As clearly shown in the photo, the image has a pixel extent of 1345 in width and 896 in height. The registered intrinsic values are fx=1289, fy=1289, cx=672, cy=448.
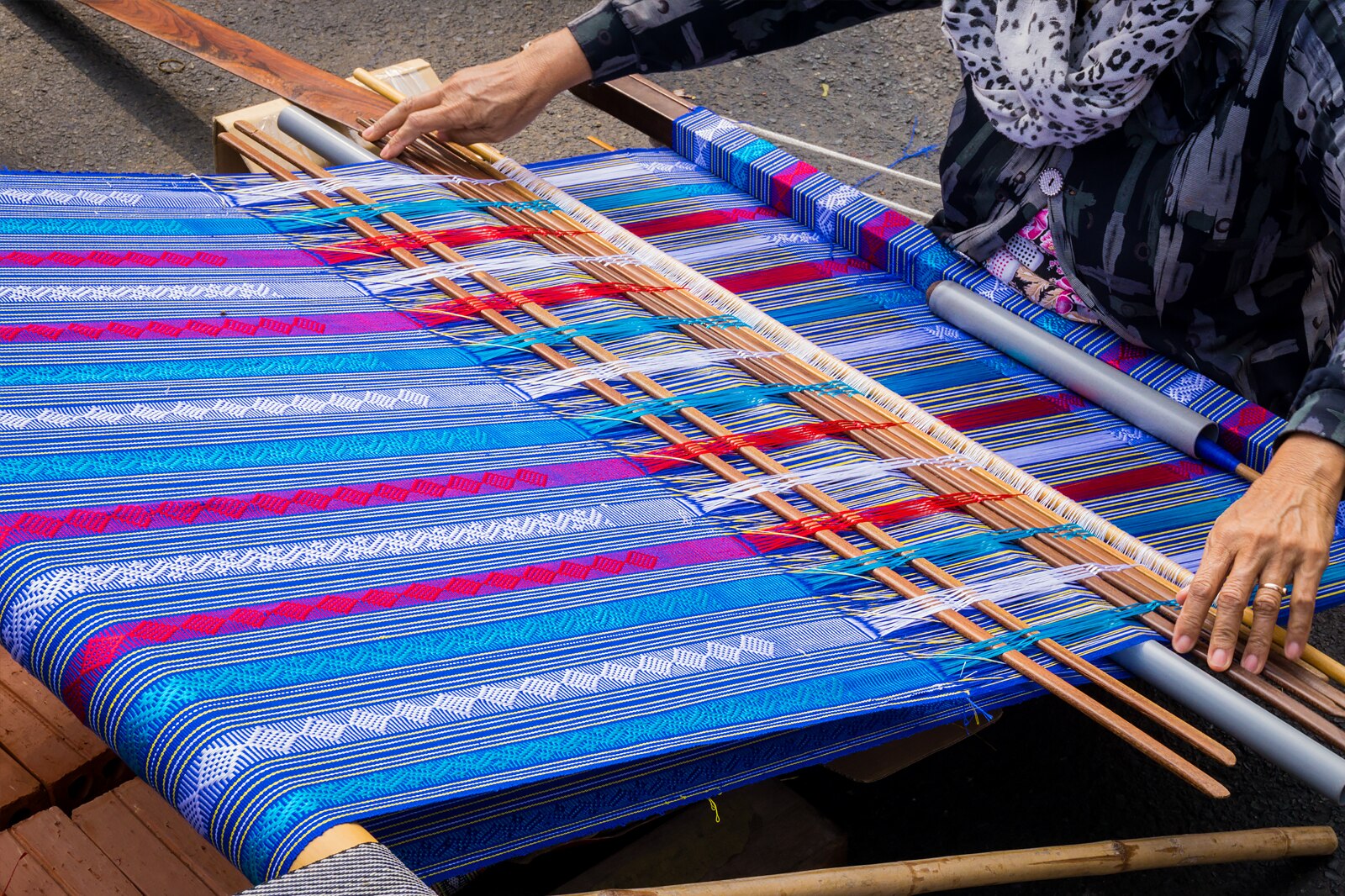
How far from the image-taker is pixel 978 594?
65.4 inches

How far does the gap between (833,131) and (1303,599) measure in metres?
3.08

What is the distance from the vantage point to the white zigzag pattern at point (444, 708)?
1.11 meters

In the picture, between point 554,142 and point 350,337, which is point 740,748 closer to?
point 350,337

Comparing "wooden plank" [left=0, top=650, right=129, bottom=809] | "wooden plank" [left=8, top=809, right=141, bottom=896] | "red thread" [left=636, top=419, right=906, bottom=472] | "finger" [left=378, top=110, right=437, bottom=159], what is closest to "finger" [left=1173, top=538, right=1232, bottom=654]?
"red thread" [left=636, top=419, right=906, bottom=472]

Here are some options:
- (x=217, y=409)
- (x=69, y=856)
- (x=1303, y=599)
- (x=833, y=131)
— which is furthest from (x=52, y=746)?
(x=833, y=131)

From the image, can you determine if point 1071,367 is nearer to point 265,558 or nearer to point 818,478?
point 818,478

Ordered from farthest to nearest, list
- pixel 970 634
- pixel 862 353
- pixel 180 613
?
pixel 862 353 < pixel 970 634 < pixel 180 613

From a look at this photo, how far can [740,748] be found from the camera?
55.0 inches

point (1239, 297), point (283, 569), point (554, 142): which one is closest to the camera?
point (283, 569)

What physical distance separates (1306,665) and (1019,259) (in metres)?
1.00

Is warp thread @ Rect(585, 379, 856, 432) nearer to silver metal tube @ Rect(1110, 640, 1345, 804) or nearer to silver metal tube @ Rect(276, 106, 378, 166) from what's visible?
silver metal tube @ Rect(1110, 640, 1345, 804)

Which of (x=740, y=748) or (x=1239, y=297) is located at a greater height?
(x=1239, y=297)

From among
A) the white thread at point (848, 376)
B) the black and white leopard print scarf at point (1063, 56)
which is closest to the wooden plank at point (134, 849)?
the white thread at point (848, 376)

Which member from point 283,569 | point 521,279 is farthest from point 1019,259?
point 283,569
